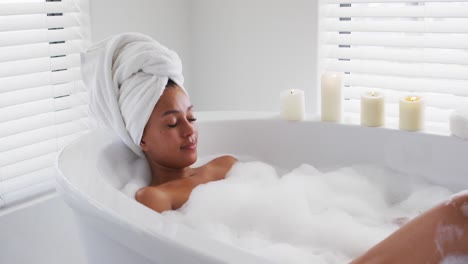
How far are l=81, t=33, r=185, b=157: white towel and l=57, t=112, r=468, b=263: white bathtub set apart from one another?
0.43 feet

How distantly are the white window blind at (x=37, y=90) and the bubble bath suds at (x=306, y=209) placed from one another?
25.1 inches

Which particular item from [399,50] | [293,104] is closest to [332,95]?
[293,104]

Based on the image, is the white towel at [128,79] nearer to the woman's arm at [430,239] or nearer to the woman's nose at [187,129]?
the woman's nose at [187,129]

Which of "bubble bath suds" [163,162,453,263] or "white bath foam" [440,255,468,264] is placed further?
"bubble bath suds" [163,162,453,263]

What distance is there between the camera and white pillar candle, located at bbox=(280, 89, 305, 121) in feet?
7.34

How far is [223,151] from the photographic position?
2.30m

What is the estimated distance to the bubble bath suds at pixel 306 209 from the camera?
5.31 ft

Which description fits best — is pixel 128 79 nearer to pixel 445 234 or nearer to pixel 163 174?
pixel 163 174

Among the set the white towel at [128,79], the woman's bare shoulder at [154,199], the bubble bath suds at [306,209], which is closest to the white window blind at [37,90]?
the white towel at [128,79]

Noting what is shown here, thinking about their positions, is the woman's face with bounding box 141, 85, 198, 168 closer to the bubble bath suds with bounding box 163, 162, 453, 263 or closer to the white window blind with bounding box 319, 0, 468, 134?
the bubble bath suds with bounding box 163, 162, 453, 263

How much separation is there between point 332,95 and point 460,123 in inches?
17.8

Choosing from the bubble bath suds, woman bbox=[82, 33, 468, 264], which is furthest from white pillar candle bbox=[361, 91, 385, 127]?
woman bbox=[82, 33, 468, 264]

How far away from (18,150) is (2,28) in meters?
0.43

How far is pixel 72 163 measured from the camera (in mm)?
1786
